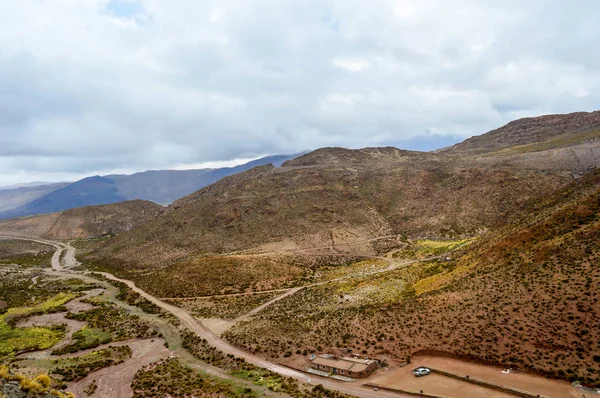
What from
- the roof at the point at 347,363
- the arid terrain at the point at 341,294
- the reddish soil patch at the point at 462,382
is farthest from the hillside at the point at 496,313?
the roof at the point at 347,363

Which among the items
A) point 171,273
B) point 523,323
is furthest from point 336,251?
point 523,323

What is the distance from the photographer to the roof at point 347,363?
32.1 meters

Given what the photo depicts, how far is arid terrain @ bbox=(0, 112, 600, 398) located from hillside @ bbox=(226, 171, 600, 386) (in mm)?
171

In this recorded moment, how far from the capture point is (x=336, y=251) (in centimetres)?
9012

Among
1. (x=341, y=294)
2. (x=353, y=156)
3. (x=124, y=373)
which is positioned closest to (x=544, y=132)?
(x=353, y=156)

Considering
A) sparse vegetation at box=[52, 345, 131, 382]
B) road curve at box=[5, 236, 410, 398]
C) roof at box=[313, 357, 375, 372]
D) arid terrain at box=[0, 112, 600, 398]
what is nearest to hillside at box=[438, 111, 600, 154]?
arid terrain at box=[0, 112, 600, 398]

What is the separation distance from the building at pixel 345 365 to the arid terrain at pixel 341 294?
2.81 feet

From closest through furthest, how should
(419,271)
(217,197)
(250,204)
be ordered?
(419,271), (250,204), (217,197)

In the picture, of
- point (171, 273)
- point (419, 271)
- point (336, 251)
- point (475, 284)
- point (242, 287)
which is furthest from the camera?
point (336, 251)

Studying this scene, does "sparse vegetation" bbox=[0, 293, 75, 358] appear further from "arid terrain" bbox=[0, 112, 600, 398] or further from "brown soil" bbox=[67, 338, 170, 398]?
"brown soil" bbox=[67, 338, 170, 398]

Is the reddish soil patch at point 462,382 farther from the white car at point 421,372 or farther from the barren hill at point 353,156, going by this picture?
the barren hill at point 353,156

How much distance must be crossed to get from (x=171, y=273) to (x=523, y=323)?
204 ft

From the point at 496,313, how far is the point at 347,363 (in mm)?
14517

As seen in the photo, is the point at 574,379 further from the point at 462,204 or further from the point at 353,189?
the point at 353,189
